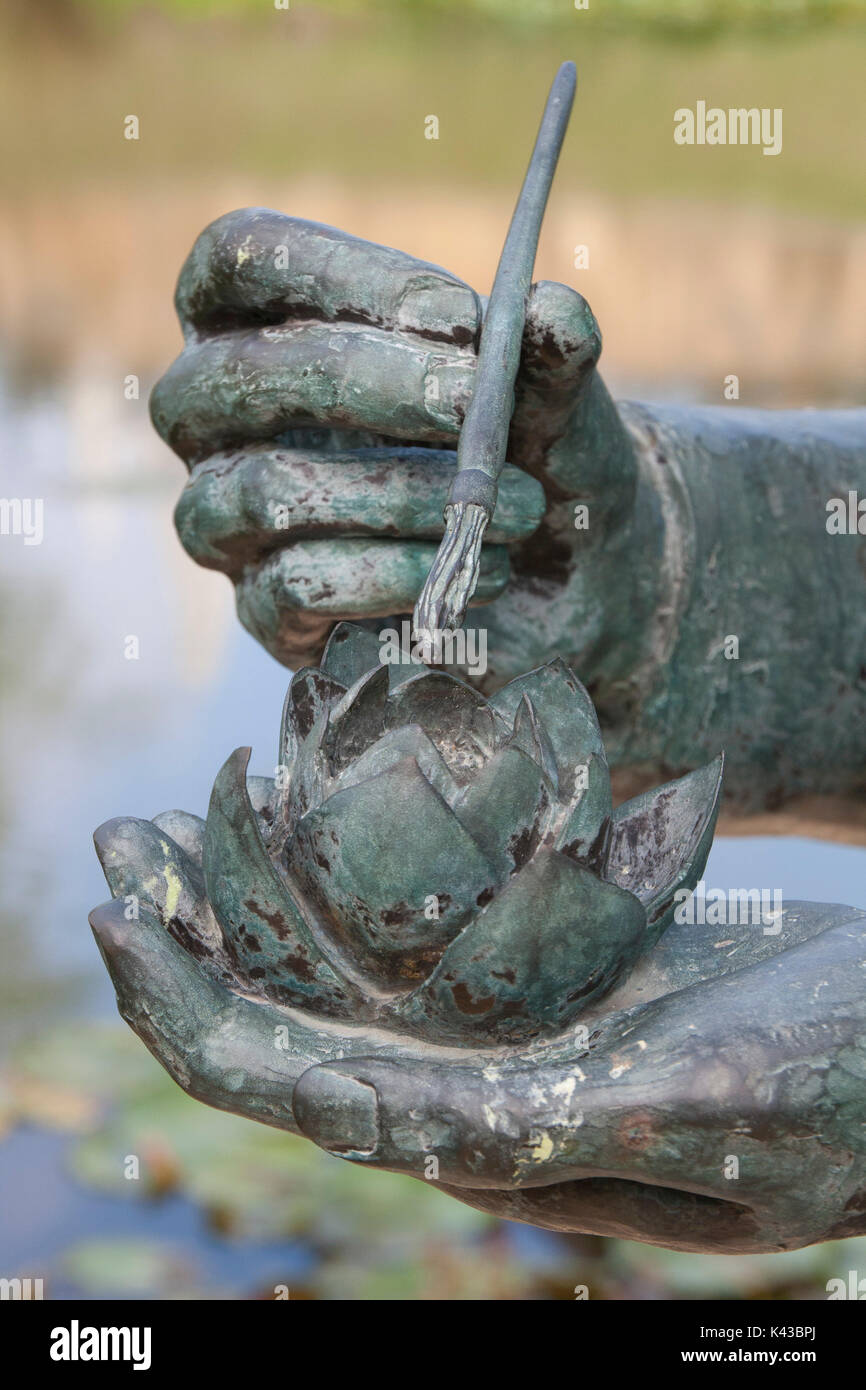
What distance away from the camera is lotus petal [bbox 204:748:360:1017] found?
1.37 ft

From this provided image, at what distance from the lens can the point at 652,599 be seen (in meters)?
0.80

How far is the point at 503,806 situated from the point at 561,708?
0.19 feet

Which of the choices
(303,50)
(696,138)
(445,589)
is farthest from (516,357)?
(303,50)

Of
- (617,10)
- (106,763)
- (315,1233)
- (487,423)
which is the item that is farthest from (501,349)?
(617,10)

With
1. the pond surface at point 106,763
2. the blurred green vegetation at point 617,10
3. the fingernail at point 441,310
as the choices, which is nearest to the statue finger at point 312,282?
the fingernail at point 441,310

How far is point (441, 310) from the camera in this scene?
1.80 feet

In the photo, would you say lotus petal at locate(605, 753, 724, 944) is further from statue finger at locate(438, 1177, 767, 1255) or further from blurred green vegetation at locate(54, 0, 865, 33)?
blurred green vegetation at locate(54, 0, 865, 33)

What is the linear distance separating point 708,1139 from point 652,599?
43 cm

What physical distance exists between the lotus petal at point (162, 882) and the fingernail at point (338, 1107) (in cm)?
6

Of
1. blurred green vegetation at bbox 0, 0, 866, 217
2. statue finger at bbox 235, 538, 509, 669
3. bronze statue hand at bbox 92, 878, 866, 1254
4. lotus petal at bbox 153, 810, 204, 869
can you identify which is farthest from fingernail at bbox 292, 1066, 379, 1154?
blurred green vegetation at bbox 0, 0, 866, 217

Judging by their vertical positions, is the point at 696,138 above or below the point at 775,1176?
above

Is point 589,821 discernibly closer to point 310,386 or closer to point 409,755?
point 409,755

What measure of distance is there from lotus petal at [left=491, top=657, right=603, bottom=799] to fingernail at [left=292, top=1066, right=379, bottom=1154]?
0.11 m
